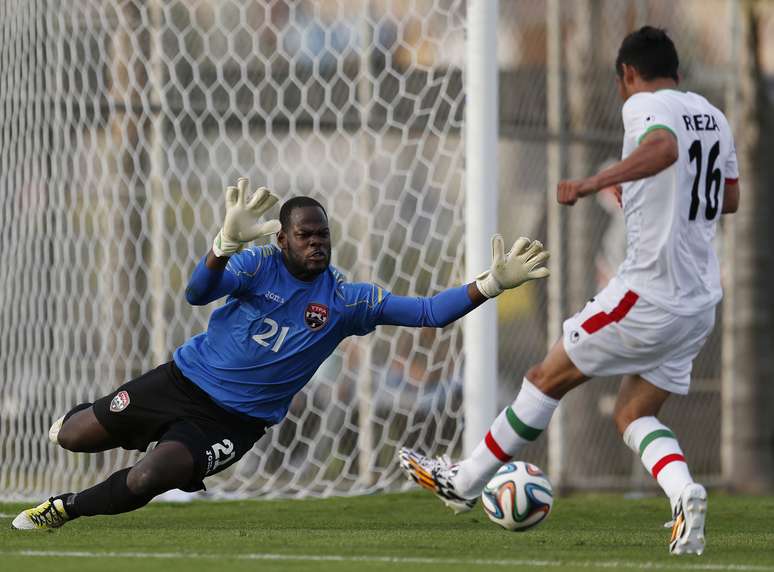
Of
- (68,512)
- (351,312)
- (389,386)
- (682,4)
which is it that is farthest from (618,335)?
(682,4)

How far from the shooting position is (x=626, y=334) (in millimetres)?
5805

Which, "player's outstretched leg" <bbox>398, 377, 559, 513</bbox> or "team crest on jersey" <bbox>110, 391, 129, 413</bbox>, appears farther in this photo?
"team crest on jersey" <bbox>110, 391, 129, 413</bbox>

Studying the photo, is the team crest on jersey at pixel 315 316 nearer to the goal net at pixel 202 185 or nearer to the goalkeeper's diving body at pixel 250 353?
the goalkeeper's diving body at pixel 250 353

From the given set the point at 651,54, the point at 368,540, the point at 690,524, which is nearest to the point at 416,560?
the point at 368,540

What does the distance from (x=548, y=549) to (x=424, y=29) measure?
4078 millimetres

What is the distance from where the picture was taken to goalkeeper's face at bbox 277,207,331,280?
6.28 metres

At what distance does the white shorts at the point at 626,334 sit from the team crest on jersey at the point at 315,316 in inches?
41.5

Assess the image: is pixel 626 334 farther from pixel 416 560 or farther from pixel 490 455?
pixel 416 560

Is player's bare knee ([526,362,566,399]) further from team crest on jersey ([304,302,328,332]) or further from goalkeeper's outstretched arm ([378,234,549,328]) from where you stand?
team crest on jersey ([304,302,328,332])

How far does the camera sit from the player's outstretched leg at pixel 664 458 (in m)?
5.32

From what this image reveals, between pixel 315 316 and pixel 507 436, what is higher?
pixel 315 316

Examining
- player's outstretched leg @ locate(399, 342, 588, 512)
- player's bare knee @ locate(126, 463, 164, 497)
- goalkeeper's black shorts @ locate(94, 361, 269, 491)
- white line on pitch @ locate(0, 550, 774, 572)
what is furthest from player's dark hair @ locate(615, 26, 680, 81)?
player's bare knee @ locate(126, 463, 164, 497)

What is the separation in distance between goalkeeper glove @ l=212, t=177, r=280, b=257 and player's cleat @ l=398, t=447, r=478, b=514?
1269 mm

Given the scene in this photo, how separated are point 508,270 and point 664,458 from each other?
1.04m
